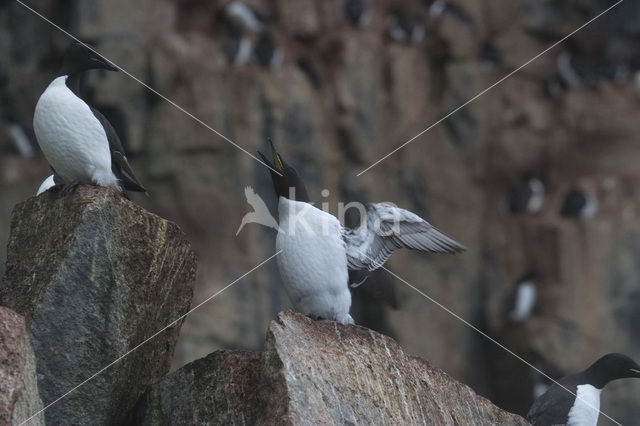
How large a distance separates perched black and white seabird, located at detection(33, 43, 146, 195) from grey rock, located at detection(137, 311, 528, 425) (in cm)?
119

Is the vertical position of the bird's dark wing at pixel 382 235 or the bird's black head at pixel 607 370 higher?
the bird's dark wing at pixel 382 235

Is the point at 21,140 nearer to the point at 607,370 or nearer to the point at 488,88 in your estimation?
the point at 488,88

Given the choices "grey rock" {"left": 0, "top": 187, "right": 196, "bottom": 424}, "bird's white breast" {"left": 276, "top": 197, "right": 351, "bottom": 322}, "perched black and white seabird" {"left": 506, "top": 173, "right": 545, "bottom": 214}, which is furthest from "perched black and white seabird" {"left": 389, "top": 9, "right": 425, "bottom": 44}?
"grey rock" {"left": 0, "top": 187, "right": 196, "bottom": 424}

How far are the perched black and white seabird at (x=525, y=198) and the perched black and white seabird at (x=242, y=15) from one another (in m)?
4.30

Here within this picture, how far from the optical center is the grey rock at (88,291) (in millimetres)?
5281

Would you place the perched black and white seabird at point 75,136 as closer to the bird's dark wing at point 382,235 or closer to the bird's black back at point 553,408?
the bird's dark wing at point 382,235

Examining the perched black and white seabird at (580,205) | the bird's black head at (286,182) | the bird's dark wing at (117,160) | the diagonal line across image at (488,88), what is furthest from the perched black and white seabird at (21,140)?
the bird's black head at (286,182)

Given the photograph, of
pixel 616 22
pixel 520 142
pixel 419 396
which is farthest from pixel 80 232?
pixel 616 22

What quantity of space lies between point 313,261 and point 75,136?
1425 mm

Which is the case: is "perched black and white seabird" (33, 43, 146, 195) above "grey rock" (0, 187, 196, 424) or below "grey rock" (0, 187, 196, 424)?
above

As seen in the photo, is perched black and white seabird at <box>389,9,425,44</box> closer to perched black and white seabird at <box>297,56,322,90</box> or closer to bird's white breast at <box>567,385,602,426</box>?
Answer: perched black and white seabird at <box>297,56,322,90</box>

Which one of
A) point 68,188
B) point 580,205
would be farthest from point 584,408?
point 580,205

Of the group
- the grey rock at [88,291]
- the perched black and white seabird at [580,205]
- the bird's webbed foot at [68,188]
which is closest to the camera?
the grey rock at [88,291]

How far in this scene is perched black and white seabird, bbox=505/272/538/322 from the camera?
46.5 ft
